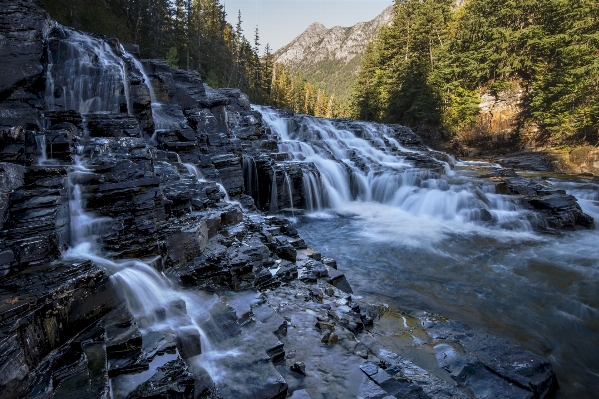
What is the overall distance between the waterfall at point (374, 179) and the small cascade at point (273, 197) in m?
0.05

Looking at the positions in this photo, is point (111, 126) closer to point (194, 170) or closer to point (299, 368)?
point (194, 170)

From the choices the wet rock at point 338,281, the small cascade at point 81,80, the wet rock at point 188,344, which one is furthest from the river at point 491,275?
the small cascade at point 81,80

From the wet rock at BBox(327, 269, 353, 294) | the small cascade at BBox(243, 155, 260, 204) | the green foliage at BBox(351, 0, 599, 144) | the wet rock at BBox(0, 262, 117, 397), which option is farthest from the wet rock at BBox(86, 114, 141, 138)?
the green foliage at BBox(351, 0, 599, 144)

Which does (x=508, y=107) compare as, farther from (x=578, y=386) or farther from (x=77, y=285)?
(x=77, y=285)

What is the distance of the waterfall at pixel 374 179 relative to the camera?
16.2m

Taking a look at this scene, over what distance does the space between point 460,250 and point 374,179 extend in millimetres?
8822

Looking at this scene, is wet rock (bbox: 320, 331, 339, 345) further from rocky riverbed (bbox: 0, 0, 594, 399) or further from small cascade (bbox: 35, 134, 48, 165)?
small cascade (bbox: 35, 134, 48, 165)

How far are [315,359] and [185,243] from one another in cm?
401

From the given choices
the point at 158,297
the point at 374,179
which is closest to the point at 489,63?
the point at 374,179

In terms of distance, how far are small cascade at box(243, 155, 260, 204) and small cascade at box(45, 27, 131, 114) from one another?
609 cm

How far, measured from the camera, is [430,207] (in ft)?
56.9

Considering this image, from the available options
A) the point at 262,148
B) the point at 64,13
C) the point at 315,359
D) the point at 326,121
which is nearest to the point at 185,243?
the point at 315,359

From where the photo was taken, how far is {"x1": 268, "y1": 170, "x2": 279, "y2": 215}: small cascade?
55.8 feet

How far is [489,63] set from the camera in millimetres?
30406
